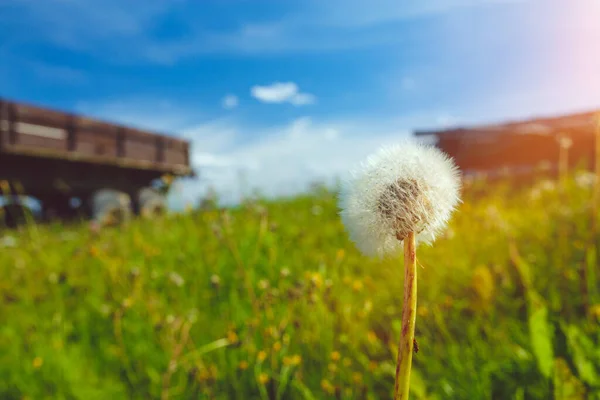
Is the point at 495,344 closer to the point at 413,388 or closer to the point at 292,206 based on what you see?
the point at 413,388

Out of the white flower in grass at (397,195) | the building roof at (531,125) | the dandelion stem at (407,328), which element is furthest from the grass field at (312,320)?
the building roof at (531,125)

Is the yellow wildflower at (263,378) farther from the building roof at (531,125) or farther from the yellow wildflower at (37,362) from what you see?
the building roof at (531,125)

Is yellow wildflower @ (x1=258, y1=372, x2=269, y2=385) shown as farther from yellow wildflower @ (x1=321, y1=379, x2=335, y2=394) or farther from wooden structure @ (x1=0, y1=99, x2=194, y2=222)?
wooden structure @ (x1=0, y1=99, x2=194, y2=222)

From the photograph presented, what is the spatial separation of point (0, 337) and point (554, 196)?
5.59 metres

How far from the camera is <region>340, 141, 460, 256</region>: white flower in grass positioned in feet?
2.81

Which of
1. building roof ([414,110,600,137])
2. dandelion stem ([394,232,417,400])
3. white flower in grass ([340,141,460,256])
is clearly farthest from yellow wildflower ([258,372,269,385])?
building roof ([414,110,600,137])

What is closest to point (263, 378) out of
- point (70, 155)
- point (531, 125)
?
point (531, 125)

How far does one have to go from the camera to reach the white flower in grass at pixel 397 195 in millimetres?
857

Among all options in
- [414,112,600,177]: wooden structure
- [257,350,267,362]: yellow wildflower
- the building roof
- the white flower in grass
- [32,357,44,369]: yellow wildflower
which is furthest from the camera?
[414,112,600,177]: wooden structure

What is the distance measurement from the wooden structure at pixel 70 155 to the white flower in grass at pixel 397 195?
11815 mm

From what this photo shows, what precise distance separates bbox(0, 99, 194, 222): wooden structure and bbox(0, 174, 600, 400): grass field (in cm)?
796

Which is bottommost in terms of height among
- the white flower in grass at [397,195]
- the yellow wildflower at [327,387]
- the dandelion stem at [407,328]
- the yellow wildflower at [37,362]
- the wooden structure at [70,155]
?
the yellow wildflower at [37,362]

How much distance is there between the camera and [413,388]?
2041mm

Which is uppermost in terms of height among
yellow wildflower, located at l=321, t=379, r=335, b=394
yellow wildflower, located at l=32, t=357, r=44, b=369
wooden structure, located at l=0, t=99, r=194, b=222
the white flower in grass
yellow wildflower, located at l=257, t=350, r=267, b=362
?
wooden structure, located at l=0, t=99, r=194, b=222
